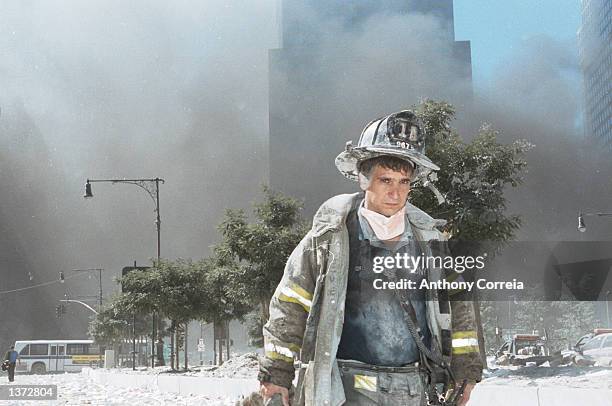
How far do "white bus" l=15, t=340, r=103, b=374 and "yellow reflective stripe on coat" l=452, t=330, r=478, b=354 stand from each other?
5513 millimetres

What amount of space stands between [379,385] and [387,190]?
2.51 feet

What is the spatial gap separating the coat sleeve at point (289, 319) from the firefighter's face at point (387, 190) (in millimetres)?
325

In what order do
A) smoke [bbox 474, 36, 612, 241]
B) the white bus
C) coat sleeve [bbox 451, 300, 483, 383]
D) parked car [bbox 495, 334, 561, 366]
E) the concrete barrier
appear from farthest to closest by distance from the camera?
the concrete barrier, the white bus, parked car [bbox 495, 334, 561, 366], smoke [bbox 474, 36, 612, 241], coat sleeve [bbox 451, 300, 483, 383]

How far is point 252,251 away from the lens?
9039 millimetres

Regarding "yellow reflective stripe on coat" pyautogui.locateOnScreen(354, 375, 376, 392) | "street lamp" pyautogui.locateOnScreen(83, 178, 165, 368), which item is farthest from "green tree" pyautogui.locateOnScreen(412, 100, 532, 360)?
"yellow reflective stripe on coat" pyautogui.locateOnScreen(354, 375, 376, 392)

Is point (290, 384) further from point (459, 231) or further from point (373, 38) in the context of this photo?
point (373, 38)

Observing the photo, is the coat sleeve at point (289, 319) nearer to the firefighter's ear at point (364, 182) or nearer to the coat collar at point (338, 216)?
the coat collar at point (338, 216)

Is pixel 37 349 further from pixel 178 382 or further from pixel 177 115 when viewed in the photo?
pixel 177 115

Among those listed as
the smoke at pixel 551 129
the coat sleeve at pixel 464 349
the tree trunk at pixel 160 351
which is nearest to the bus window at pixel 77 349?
the tree trunk at pixel 160 351

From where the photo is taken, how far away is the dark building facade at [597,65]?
6.79 m

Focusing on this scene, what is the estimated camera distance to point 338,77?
7.47 m

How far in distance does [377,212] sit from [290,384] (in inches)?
29.9

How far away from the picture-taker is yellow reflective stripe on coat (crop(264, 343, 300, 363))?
2.84 m

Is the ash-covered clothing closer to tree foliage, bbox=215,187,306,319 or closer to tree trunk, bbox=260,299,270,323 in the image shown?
tree foliage, bbox=215,187,306,319
